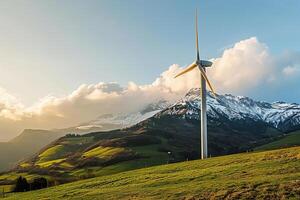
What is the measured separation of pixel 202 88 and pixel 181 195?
51514 millimetres

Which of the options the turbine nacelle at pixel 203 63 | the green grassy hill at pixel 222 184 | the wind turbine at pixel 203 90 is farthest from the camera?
the turbine nacelle at pixel 203 63

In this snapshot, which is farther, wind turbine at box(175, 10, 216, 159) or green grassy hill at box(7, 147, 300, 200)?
wind turbine at box(175, 10, 216, 159)

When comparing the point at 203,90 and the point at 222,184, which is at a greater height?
the point at 203,90

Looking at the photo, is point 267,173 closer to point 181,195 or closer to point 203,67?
point 181,195

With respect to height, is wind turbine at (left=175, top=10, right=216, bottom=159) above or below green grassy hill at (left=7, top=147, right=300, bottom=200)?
above

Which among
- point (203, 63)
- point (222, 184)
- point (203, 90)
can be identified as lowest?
point (222, 184)

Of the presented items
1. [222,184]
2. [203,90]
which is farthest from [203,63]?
[222,184]

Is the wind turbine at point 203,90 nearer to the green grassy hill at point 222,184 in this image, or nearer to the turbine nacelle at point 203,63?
the turbine nacelle at point 203,63

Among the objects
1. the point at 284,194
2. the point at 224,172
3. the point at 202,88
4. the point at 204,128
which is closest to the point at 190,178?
the point at 224,172

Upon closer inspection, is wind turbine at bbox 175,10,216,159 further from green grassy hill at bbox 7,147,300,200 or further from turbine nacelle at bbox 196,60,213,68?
green grassy hill at bbox 7,147,300,200

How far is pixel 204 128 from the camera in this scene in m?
85.5

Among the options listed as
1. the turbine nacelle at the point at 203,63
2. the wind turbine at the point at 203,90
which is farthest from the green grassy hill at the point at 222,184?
the turbine nacelle at the point at 203,63

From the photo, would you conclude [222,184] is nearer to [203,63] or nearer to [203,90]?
[203,90]

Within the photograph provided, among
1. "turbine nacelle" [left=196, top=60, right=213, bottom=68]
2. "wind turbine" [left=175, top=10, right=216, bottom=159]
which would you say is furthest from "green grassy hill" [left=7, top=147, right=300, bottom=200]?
"turbine nacelle" [left=196, top=60, right=213, bottom=68]
